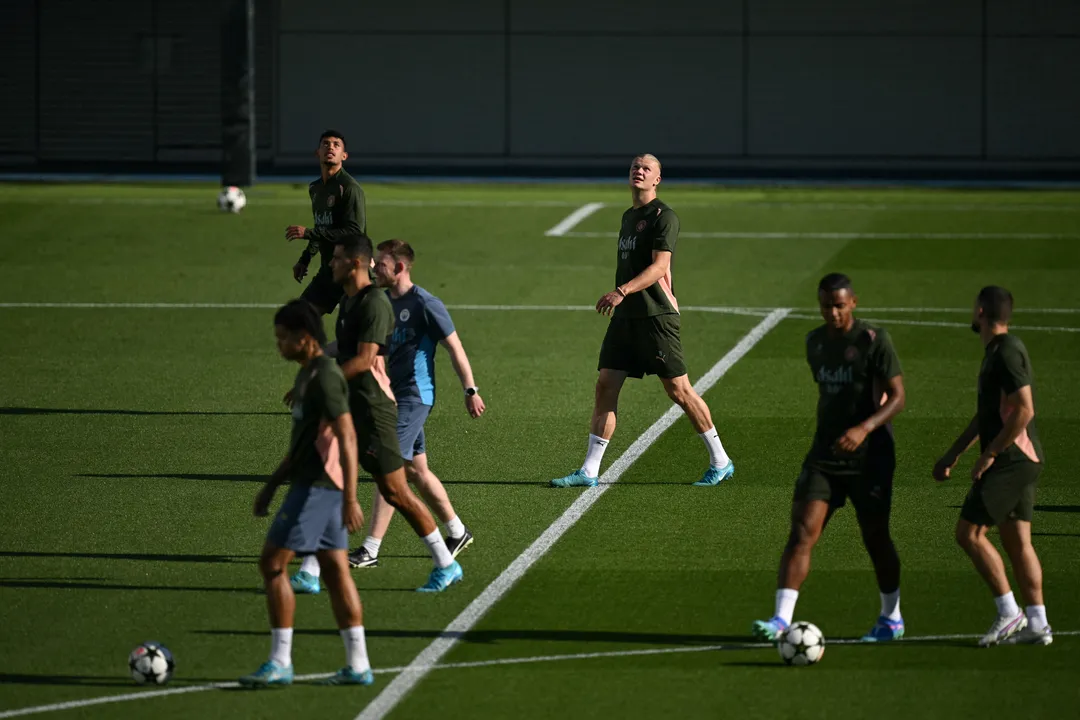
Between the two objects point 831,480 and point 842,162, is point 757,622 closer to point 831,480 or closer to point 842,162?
point 831,480

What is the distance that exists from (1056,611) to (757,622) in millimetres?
1933

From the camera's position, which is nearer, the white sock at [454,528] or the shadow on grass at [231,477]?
the white sock at [454,528]

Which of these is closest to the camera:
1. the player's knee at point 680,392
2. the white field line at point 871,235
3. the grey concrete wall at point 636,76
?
the player's knee at point 680,392

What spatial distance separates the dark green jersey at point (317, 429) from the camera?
8.58m

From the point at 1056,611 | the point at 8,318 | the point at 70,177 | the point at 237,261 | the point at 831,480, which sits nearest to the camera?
the point at 831,480

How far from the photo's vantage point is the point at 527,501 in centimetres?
1309

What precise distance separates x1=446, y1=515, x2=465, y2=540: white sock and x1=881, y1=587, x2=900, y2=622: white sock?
2.78 meters

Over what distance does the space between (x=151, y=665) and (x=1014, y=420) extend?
Answer: 4.45 m

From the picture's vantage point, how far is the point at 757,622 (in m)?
9.38

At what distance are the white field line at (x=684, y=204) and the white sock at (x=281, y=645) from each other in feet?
88.5

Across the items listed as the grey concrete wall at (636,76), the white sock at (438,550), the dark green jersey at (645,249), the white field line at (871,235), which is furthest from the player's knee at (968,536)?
the grey concrete wall at (636,76)

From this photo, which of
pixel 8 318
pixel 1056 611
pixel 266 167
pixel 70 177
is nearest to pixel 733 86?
pixel 266 167

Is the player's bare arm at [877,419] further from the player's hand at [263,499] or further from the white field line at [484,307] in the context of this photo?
the white field line at [484,307]

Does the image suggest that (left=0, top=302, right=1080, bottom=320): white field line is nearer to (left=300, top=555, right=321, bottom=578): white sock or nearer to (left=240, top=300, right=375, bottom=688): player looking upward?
(left=300, top=555, right=321, bottom=578): white sock
